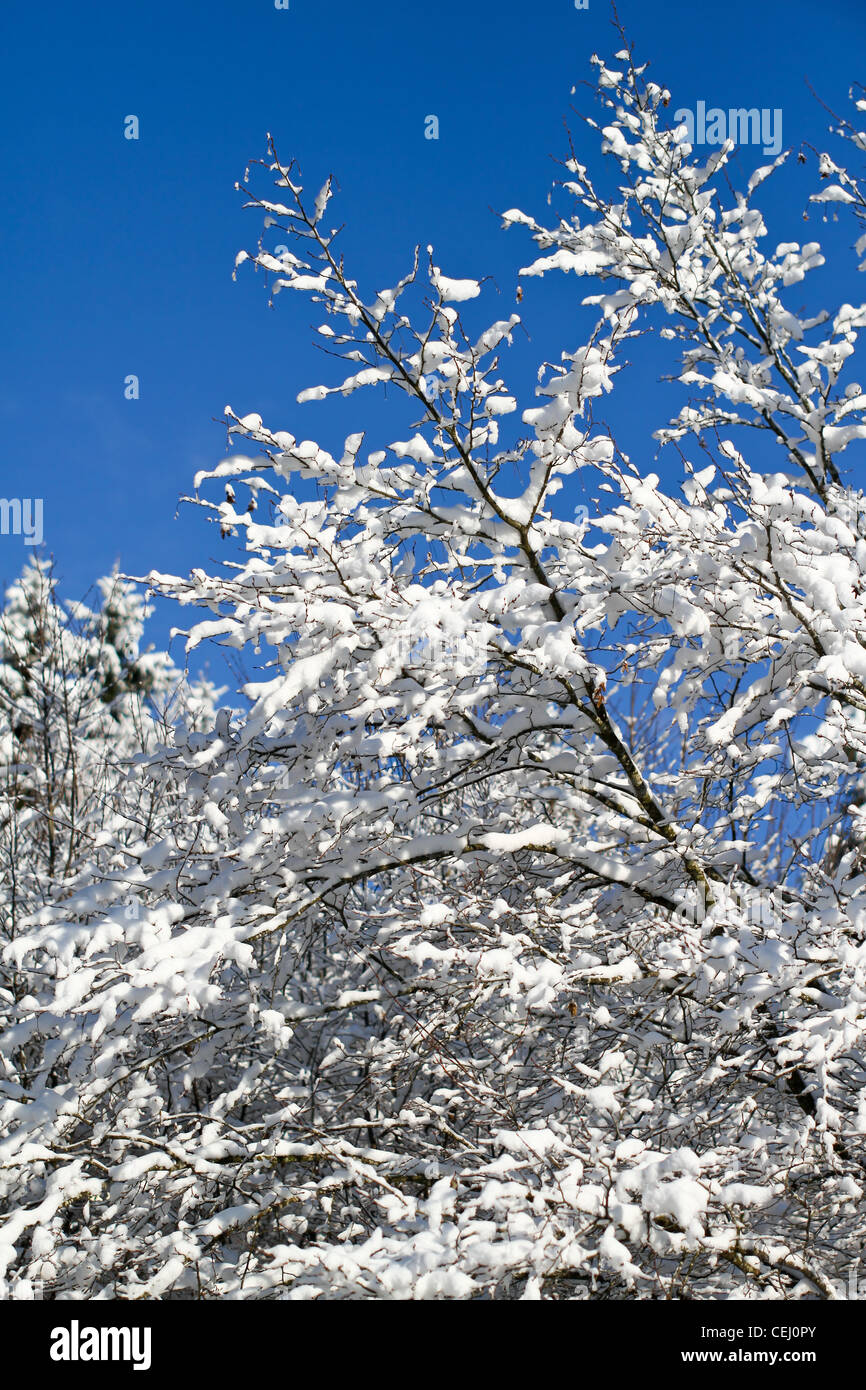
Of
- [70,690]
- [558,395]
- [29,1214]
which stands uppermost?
[70,690]

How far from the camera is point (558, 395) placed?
2.81 m

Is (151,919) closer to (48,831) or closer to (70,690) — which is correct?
(48,831)

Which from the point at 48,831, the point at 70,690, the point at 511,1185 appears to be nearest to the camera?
the point at 511,1185

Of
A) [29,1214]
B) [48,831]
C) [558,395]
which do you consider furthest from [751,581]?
[48,831]

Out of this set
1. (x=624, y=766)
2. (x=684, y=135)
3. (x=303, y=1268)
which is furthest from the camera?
(x=684, y=135)

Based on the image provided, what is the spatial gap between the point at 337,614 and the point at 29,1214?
199 cm

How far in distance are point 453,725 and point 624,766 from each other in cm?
69

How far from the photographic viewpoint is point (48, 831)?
626cm

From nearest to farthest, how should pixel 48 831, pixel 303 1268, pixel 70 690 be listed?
pixel 303 1268, pixel 48 831, pixel 70 690

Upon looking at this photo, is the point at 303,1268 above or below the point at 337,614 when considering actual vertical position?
below

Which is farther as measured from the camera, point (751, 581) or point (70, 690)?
point (70, 690)

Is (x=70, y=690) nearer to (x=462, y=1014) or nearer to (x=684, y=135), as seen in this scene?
(x=462, y=1014)

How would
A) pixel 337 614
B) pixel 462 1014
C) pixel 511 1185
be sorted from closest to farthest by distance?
pixel 511 1185, pixel 337 614, pixel 462 1014
